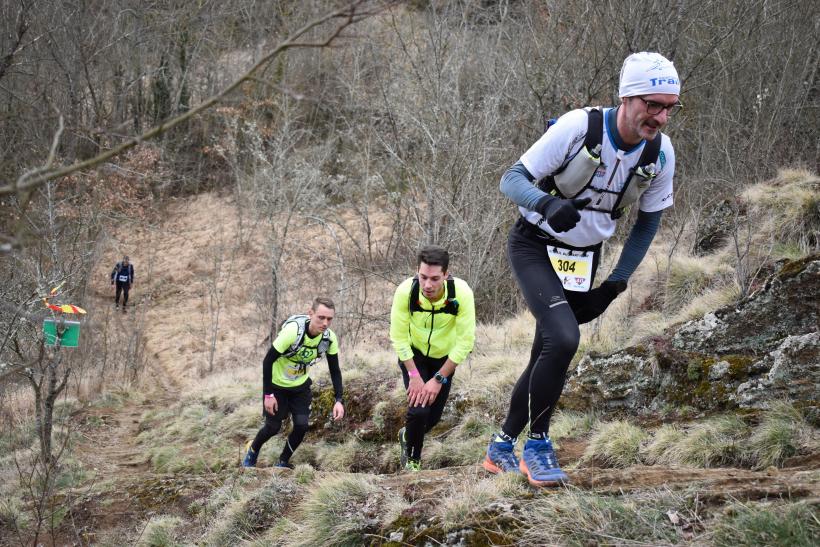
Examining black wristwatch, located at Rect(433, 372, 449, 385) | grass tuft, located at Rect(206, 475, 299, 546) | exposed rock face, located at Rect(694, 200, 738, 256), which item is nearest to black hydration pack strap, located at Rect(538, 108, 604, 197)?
black wristwatch, located at Rect(433, 372, 449, 385)

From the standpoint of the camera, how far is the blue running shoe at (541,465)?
374cm

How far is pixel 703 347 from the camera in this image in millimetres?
6164

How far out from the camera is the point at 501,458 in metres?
4.23

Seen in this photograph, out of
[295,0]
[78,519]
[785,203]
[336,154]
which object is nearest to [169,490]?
[78,519]

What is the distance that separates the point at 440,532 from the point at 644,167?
2109mm

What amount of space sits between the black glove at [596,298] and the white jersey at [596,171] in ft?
0.85

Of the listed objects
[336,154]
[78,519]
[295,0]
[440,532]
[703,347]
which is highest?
[295,0]

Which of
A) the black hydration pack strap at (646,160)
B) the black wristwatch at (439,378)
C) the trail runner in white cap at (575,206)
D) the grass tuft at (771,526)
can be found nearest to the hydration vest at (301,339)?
the black wristwatch at (439,378)

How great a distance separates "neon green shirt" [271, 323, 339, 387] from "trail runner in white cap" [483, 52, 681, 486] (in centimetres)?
365

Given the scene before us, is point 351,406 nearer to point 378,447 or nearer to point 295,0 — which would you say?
point 378,447

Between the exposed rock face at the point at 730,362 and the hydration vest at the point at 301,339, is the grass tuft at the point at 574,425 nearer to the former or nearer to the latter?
the exposed rock face at the point at 730,362

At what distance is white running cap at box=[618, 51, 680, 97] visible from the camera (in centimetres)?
345

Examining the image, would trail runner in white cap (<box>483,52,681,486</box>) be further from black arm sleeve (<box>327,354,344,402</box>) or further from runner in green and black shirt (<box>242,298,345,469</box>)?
black arm sleeve (<box>327,354,344,402</box>)

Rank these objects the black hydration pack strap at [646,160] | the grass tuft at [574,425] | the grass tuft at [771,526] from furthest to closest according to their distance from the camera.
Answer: the grass tuft at [574,425] → the black hydration pack strap at [646,160] → the grass tuft at [771,526]
